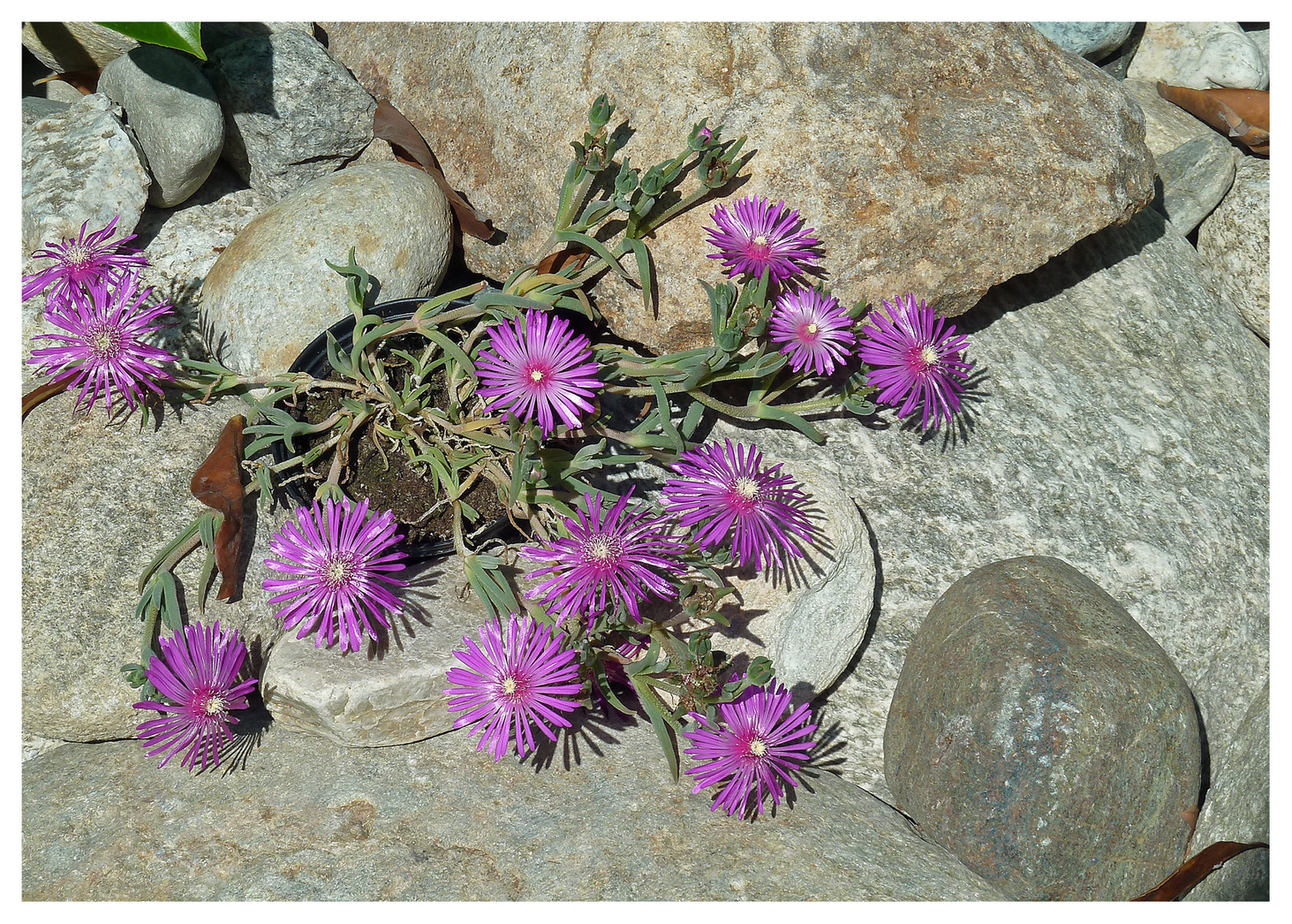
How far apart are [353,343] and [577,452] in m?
0.55

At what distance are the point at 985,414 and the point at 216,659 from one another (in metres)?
1.89

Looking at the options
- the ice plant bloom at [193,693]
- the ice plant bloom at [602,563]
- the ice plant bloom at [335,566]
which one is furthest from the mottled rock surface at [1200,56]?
the ice plant bloom at [193,693]

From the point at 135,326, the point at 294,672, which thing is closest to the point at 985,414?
the point at 294,672

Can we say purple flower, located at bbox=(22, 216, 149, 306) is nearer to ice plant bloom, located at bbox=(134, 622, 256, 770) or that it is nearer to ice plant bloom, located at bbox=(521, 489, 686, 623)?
ice plant bloom, located at bbox=(134, 622, 256, 770)

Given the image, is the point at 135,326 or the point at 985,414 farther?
the point at 985,414

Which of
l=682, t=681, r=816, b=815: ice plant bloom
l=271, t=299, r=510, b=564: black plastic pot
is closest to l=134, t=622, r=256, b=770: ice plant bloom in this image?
l=271, t=299, r=510, b=564: black plastic pot

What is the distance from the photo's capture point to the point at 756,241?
202cm

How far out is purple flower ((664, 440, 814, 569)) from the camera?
180 centimetres

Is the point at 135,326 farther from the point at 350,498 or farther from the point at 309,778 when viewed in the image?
the point at 309,778

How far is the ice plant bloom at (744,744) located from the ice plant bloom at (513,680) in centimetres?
27

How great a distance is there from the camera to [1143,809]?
6.09 feet

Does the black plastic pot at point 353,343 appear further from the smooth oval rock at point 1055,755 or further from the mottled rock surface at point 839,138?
the smooth oval rock at point 1055,755

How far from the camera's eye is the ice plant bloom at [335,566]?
1.76 m

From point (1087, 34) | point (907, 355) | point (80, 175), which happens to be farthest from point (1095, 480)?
point (80, 175)
